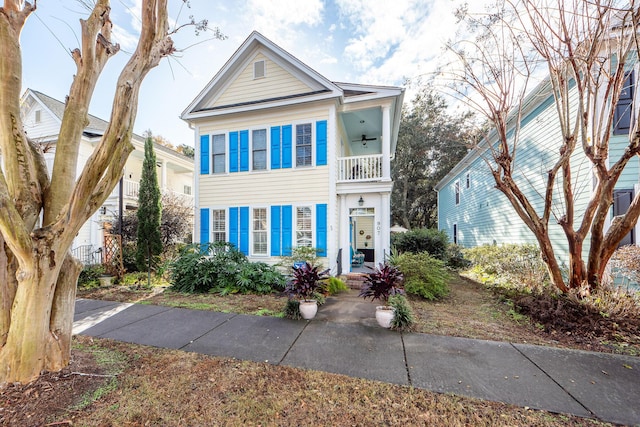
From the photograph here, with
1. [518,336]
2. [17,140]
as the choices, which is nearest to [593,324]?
[518,336]

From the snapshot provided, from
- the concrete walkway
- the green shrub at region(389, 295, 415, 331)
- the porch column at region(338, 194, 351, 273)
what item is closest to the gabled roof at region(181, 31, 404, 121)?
the porch column at region(338, 194, 351, 273)

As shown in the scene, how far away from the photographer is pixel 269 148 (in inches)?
365

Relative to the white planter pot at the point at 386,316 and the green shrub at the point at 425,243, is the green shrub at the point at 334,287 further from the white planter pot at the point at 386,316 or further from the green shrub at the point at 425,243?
the green shrub at the point at 425,243

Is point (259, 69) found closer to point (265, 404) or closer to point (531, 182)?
point (265, 404)

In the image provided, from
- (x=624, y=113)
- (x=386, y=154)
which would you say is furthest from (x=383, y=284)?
(x=624, y=113)

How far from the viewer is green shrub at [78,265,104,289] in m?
8.03

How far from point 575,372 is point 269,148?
905cm

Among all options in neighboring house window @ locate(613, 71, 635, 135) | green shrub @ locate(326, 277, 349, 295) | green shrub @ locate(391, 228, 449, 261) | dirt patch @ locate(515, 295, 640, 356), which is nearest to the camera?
dirt patch @ locate(515, 295, 640, 356)

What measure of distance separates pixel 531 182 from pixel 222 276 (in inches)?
443

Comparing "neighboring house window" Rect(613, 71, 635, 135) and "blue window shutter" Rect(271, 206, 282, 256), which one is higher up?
"neighboring house window" Rect(613, 71, 635, 135)

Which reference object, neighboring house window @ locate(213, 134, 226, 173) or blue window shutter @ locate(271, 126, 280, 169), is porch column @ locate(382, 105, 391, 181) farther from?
neighboring house window @ locate(213, 134, 226, 173)

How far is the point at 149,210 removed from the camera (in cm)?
838

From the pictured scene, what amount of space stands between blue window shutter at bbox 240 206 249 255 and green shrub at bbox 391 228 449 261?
678cm

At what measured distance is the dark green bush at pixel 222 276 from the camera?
24.6 ft
